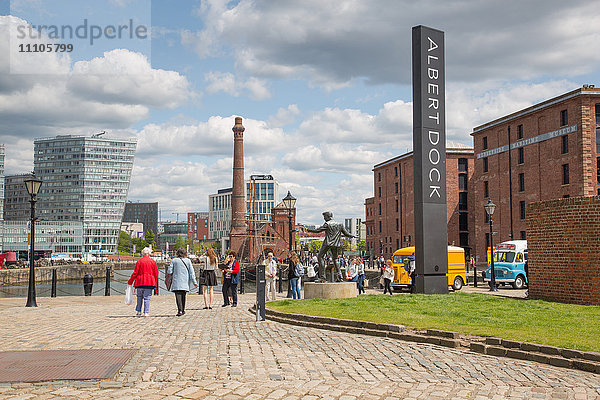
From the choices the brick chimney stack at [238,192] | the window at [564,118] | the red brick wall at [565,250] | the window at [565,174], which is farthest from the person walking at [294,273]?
the brick chimney stack at [238,192]

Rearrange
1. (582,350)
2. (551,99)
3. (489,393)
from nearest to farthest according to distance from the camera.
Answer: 1. (489,393)
2. (582,350)
3. (551,99)

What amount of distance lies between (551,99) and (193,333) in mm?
46964

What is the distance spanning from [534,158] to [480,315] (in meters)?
44.3

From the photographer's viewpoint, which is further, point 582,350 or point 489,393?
point 582,350

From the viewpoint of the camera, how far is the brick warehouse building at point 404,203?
73.9 metres

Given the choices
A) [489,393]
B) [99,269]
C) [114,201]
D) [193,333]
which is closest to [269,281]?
[193,333]

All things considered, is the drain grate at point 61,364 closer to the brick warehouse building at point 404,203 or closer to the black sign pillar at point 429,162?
the black sign pillar at point 429,162

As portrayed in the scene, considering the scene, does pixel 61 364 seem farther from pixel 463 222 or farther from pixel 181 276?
pixel 463 222

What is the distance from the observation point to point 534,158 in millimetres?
52531

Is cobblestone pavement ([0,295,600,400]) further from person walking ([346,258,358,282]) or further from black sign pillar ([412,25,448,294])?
person walking ([346,258,358,282])

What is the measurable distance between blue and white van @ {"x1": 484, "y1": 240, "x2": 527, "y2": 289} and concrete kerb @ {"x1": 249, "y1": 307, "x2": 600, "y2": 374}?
23192 mm

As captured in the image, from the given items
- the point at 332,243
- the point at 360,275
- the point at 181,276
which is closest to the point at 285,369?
the point at 181,276

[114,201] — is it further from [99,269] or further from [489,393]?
[489,393]

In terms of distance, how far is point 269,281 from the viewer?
2106 centimetres
